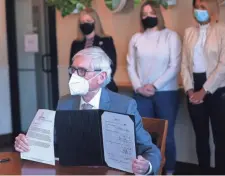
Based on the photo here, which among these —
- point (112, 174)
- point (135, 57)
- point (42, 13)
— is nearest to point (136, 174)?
point (112, 174)

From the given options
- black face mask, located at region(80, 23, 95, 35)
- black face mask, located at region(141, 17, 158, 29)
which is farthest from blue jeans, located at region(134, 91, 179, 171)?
black face mask, located at region(80, 23, 95, 35)

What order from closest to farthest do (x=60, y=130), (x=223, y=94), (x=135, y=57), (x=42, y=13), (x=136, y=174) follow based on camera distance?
(x=136, y=174)
(x=60, y=130)
(x=223, y=94)
(x=135, y=57)
(x=42, y=13)

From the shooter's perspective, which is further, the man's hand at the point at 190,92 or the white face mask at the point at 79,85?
the man's hand at the point at 190,92

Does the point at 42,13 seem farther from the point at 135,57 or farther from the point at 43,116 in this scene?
the point at 43,116

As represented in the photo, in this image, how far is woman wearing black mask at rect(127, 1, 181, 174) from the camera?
3.60 metres

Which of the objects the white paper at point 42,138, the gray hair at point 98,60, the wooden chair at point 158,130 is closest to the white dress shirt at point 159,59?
the wooden chair at point 158,130

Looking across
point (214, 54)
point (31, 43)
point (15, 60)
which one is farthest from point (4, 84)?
point (214, 54)

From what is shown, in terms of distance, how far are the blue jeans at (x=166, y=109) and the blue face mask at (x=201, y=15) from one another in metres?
0.68

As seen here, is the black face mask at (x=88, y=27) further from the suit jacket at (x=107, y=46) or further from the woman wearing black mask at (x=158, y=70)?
the woman wearing black mask at (x=158, y=70)

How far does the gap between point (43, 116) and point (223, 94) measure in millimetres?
1993

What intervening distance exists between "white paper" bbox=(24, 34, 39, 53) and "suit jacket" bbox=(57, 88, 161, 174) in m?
3.46

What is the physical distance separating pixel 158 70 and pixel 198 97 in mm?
442

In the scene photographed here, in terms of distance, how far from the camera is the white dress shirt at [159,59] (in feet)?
11.8

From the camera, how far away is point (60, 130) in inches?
66.2
